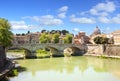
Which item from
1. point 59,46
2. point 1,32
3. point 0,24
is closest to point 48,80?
point 1,32

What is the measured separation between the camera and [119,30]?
1976 inches

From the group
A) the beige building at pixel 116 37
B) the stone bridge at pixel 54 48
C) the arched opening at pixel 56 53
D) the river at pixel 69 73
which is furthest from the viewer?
the beige building at pixel 116 37

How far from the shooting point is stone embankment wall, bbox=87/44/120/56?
35.6 meters

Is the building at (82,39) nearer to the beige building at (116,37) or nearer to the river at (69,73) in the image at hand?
the beige building at (116,37)

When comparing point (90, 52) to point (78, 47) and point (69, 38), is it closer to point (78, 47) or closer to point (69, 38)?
point (78, 47)

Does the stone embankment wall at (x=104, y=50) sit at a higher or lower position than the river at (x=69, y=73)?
higher

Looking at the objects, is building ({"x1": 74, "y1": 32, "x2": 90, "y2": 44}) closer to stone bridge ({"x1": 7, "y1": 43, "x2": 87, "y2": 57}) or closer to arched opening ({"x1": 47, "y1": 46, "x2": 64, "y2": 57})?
stone bridge ({"x1": 7, "y1": 43, "x2": 87, "y2": 57})

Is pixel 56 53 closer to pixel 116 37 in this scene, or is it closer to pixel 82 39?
pixel 116 37

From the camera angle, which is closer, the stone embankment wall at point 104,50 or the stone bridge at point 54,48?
the stone bridge at point 54,48

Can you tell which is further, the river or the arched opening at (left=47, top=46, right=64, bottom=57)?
the arched opening at (left=47, top=46, right=64, bottom=57)

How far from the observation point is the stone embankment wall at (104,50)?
3557 cm

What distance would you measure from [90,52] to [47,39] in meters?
13.7

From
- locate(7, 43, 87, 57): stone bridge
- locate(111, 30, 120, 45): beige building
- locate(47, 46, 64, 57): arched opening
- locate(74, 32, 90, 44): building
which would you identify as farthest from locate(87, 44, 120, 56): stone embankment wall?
locate(74, 32, 90, 44): building

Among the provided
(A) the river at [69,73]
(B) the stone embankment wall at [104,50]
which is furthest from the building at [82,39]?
(A) the river at [69,73]
